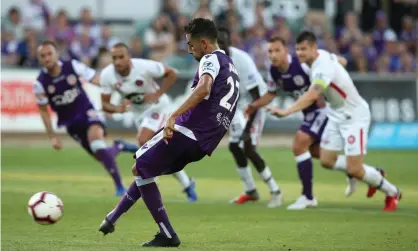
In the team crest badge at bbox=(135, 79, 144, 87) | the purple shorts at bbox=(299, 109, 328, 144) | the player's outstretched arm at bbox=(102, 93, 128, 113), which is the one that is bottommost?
the purple shorts at bbox=(299, 109, 328, 144)

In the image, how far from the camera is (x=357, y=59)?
1053 inches

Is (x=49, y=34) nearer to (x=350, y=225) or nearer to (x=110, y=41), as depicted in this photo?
(x=110, y=41)

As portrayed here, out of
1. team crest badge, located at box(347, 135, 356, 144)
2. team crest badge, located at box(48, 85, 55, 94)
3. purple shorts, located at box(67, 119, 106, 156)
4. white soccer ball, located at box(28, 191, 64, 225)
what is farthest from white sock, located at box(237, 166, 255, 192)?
white soccer ball, located at box(28, 191, 64, 225)

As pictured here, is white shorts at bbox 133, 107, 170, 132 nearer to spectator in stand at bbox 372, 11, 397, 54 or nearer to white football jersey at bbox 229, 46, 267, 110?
white football jersey at bbox 229, 46, 267, 110

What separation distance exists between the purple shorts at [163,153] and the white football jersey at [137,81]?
A: 5.34m

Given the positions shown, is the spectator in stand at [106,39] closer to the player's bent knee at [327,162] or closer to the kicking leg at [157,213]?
the player's bent knee at [327,162]

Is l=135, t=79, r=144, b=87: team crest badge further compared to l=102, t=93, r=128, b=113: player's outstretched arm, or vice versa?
l=135, t=79, r=144, b=87: team crest badge

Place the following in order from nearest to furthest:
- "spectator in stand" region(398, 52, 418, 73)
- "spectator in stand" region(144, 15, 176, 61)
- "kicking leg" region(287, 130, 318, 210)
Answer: "kicking leg" region(287, 130, 318, 210), "spectator in stand" region(144, 15, 176, 61), "spectator in stand" region(398, 52, 418, 73)

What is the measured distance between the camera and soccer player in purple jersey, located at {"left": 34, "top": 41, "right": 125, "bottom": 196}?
15266 mm

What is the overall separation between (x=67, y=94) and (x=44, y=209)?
5903 mm

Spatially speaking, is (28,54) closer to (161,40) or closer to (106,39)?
(106,39)

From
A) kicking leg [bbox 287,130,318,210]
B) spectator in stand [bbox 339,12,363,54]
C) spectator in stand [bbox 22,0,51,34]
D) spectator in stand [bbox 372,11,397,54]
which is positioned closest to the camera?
kicking leg [bbox 287,130,318,210]

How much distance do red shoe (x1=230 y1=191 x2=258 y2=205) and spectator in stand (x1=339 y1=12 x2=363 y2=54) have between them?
45.4 ft

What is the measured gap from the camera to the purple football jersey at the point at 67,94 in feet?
50.7
